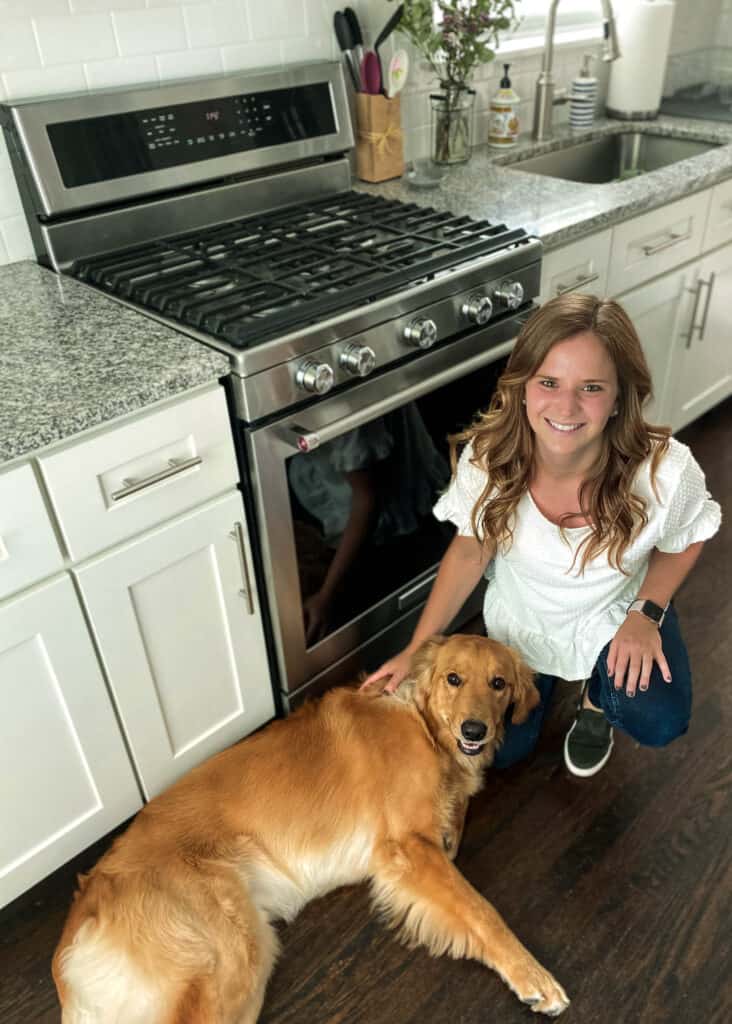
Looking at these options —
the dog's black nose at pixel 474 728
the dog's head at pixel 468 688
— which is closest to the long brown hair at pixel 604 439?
the dog's head at pixel 468 688

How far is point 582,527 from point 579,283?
2.54 feet

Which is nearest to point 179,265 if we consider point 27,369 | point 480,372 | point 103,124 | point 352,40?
point 103,124

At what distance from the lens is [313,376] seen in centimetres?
135

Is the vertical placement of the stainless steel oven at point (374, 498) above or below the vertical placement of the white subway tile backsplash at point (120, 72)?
below

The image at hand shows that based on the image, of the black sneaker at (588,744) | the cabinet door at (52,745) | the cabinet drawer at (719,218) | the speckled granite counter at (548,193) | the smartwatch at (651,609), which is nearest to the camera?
the cabinet door at (52,745)

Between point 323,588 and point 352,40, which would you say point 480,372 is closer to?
point 323,588

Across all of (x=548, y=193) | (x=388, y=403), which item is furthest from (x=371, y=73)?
(x=388, y=403)

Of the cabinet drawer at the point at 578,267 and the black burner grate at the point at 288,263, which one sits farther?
the cabinet drawer at the point at 578,267

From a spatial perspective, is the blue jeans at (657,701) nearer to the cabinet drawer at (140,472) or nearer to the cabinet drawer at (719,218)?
the cabinet drawer at (140,472)

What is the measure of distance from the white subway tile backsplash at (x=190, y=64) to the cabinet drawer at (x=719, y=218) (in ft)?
4.49

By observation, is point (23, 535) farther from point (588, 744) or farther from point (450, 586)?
point (588, 744)

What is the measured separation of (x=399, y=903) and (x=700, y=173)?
6.35ft

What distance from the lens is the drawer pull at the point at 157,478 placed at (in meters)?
1.27

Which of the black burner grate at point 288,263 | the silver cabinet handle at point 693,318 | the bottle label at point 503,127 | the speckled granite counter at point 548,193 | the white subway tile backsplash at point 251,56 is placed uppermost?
the white subway tile backsplash at point 251,56
